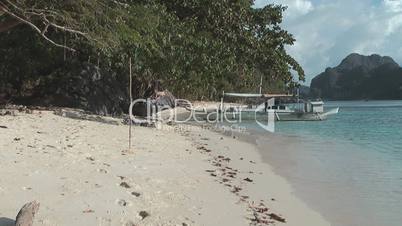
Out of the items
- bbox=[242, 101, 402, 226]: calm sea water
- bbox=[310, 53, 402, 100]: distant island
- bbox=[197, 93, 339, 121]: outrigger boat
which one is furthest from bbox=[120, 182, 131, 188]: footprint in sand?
bbox=[310, 53, 402, 100]: distant island

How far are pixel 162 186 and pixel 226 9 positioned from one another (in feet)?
51.5

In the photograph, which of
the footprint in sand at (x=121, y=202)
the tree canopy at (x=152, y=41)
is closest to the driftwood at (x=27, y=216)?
the footprint in sand at (x=121, y=202)

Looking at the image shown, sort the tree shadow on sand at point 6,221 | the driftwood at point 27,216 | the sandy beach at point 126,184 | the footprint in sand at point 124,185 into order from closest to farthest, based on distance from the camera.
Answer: the driftwood at point 27,216, the tree shadow on sand at point 6,221, the sandy beach at point 126,184, the footprint in sand at point 124,185

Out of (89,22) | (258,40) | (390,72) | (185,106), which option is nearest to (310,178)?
(89,22)

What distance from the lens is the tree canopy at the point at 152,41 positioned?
48.0 ft

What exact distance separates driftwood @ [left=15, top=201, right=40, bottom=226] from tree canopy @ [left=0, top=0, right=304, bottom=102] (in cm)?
877

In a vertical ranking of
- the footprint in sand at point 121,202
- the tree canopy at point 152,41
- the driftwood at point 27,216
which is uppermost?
the tree canopy at point 152,41

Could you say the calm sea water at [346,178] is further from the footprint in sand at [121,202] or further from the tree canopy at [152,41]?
the tree canopy at [152,41]

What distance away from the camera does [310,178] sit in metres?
11.7

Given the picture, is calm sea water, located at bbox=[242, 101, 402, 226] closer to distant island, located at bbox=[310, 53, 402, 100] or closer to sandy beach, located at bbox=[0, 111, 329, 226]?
sandy beach, located at bbox=[0, 111, 329, 226]

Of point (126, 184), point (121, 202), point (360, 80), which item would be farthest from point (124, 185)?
point (360, 80)

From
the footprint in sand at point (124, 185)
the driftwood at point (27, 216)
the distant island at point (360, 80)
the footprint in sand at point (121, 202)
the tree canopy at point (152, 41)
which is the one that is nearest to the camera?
the driftwood at point (27, 216)

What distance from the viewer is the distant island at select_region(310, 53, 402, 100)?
12356 centimetres

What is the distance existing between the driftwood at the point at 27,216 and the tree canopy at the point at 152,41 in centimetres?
877
